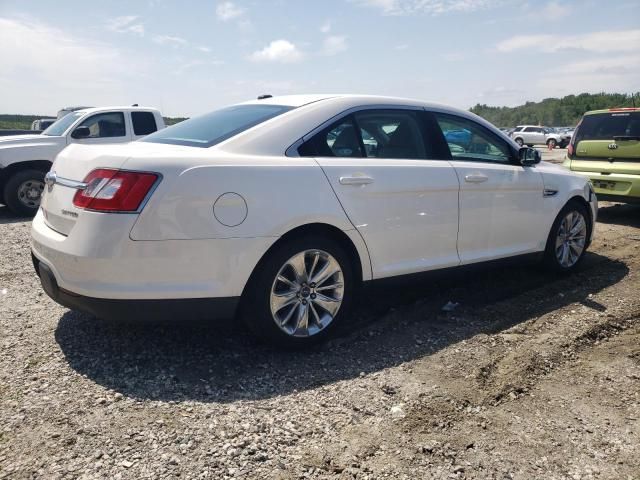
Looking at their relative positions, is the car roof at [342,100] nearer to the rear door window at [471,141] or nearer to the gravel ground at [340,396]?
the rear door window at [471,141]

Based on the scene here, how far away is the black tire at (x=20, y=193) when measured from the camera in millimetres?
8664

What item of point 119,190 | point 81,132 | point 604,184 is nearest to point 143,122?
point 81,132

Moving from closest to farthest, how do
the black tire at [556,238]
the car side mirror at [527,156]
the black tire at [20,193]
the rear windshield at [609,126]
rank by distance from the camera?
1. the car side mirror at [527,156]
2. the black tire at [556,238]
3. the rear windshield at [609,126]
4. the black tire at [20,193]

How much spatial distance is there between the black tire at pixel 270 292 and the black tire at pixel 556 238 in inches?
102

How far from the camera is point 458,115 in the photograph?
4371mm

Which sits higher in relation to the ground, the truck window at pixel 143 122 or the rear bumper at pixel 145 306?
the truck window at pixel 143 122

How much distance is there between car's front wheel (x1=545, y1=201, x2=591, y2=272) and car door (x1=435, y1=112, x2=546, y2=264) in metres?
0.26

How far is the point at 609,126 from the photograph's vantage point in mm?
8094

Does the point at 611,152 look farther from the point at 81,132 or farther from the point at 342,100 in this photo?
the point at 81,132

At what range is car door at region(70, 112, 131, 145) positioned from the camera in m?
9.38

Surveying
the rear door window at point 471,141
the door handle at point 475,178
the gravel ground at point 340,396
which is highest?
the rear door window at point 471,141

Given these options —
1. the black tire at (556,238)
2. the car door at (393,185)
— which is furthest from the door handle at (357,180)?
the black tire at (556,238)

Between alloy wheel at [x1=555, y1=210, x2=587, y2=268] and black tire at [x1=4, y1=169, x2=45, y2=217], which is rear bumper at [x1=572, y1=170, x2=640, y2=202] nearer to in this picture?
alloy wheel at [x1=555, y1=210, x2=587, y2=268]

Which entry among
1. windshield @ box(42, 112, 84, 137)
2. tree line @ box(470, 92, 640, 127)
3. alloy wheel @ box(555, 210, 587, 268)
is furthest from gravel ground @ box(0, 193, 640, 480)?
tree line @ box(470, 92, 640, 127)
